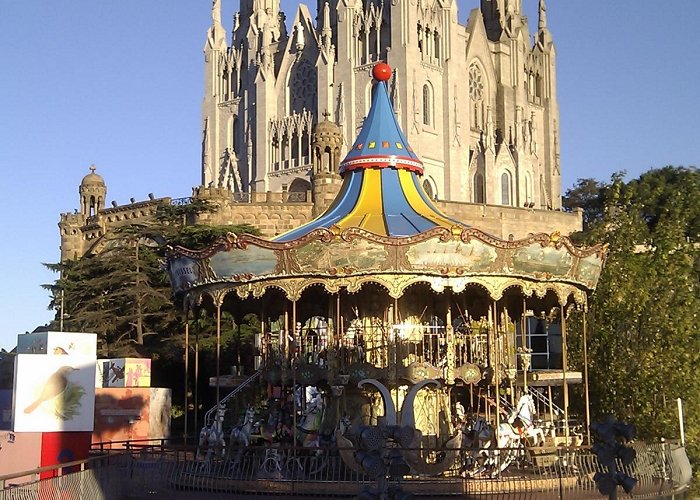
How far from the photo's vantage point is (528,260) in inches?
837

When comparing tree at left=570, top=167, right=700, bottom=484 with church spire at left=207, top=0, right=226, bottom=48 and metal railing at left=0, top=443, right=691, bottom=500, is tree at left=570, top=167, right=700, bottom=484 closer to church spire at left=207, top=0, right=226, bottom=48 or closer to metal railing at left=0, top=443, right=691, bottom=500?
metal railing at left=0, top=443, right=691, bottom=500

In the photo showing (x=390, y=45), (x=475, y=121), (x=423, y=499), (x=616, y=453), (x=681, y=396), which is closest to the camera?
(x=616, y=453)

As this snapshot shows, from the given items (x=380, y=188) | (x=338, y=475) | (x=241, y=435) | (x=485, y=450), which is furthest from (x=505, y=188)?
(x=338, y=475)

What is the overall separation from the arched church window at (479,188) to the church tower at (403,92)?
7cm

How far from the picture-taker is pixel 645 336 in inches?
1190

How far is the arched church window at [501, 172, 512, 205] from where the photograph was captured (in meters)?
74.9

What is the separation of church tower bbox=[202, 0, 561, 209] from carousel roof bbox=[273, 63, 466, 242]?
44528 mm

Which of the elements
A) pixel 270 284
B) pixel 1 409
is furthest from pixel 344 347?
pixel 1 409

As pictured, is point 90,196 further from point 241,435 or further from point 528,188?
point 241,435

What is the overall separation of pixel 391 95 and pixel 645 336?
41.7 m

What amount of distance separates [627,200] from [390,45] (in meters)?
39.0

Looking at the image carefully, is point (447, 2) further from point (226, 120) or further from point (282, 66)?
point (226, 120)

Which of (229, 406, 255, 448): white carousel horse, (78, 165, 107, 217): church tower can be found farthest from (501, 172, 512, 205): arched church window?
(229, 406, 255, 448): white carousel horse

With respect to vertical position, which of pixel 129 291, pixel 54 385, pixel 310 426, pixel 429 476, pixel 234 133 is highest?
pixel 234 133
